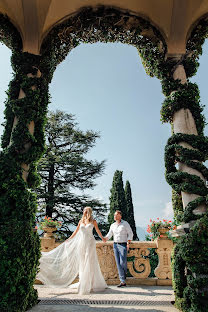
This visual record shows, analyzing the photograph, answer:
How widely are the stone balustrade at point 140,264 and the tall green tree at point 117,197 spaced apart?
35.7 ft

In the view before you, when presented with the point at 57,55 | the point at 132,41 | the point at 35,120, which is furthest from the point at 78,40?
the point at 35,120

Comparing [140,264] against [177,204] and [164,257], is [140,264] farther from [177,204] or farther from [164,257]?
[177,204]

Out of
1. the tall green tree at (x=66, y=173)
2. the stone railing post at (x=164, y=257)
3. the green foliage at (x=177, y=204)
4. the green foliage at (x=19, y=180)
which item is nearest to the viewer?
Answer: the green foliage at (x=19, y=180)

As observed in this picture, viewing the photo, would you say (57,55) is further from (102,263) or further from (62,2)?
(102,263)

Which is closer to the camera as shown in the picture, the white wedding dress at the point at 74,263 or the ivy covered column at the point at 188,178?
the ivy covered column at the point at 188,178

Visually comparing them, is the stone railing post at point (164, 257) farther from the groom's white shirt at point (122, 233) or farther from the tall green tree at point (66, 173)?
the tall green tree at point (66, 173)

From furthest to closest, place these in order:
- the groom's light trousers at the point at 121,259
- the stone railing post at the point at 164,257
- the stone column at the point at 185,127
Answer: the stone railing post at the point at 164,257, the groom's light trousers at the point at 121,259, the stone column at the point at 185,127

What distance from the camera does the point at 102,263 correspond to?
20.3 ft

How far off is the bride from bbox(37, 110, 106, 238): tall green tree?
37.8ft

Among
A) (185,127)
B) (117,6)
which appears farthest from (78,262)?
(117,6)

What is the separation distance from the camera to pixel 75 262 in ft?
17.0

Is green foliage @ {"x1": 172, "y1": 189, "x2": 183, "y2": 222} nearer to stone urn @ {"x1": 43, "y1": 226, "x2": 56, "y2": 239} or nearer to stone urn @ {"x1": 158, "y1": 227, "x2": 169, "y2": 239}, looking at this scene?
stone urn @ {"x1": 158, "y1": 227, "x2": 169, "y2": 239}

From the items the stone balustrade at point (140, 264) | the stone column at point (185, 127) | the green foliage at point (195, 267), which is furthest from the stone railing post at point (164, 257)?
the stone column at point (185, 127)

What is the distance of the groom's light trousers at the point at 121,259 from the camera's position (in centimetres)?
536
